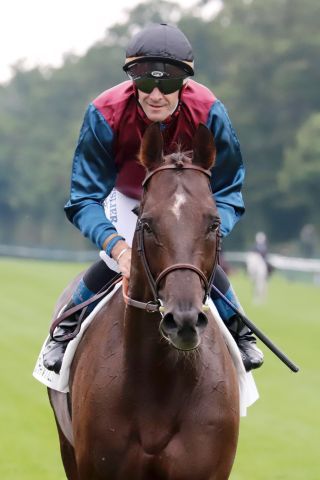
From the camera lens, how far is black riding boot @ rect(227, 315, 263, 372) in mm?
6199

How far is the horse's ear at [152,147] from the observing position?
5.02 m

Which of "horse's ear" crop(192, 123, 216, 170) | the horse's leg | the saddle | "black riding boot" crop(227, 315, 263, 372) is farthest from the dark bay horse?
the horse's leg

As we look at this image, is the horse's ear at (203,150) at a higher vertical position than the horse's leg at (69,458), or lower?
higher

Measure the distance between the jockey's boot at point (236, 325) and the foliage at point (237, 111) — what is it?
5429cm

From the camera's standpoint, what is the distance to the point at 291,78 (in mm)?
65312

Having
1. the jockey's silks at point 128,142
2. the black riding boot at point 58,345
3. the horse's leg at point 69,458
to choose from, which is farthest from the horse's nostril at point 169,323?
the horse's leg at point 69,458

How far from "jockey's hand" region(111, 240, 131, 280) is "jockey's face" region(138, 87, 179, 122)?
0.75 metres

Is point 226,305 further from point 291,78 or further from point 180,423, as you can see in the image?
point 291,78

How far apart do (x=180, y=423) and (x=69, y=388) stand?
1.19 m

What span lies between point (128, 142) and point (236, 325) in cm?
125

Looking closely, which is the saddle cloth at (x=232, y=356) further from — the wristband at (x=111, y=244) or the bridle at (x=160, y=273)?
the bridle at (x=160, y=273)

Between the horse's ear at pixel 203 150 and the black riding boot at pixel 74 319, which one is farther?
the black riding boot at pixel 74 319

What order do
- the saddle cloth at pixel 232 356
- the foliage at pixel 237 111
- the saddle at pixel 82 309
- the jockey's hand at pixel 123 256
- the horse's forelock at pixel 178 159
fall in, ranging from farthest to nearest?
1. the foliage at pixel 237 111
2. the saddle at pixel 82 309
3. the saddle cloth at pixel 232 356
4. the jockey's hand at pixel 123 256
5. the horse's forelock at pixel 178 159

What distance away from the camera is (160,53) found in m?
5.72
